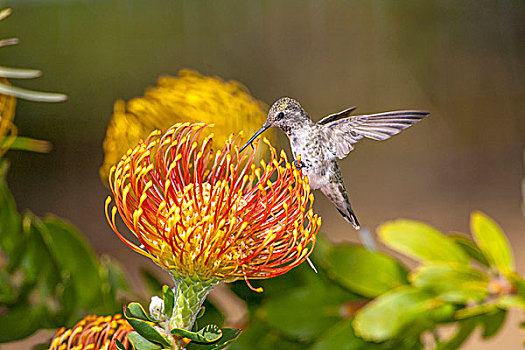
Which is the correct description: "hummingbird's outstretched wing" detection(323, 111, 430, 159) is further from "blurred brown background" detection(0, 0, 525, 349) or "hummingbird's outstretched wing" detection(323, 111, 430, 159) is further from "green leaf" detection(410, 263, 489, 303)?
"blurred brown background" detection(0, 0, 525, 349)

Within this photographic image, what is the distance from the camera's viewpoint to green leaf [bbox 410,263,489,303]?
22cm

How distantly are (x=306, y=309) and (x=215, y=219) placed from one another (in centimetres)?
13

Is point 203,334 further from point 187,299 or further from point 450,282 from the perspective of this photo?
point 450,282

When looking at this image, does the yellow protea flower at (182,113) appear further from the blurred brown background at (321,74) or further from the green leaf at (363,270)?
the blurred brown background at (321,74)

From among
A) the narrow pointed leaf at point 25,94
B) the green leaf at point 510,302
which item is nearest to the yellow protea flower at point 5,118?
the narrow pointed leaf at point 25,94

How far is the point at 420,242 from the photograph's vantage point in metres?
0.25

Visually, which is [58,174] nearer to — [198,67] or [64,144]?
[64,144]

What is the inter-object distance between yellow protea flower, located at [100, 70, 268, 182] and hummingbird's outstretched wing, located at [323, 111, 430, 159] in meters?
0.04

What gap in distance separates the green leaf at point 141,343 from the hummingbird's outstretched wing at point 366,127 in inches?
2.6

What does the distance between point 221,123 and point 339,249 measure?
3.4 inches

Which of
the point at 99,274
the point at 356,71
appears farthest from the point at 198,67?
the point at 99,274

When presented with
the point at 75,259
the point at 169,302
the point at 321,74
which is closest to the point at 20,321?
the point at 75,259

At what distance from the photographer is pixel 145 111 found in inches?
8.8

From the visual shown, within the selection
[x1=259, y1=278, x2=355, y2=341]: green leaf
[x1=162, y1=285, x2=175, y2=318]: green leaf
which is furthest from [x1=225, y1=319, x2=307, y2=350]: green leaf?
[x1=162, y1=285, x2=175, y2=318]: green leaf
